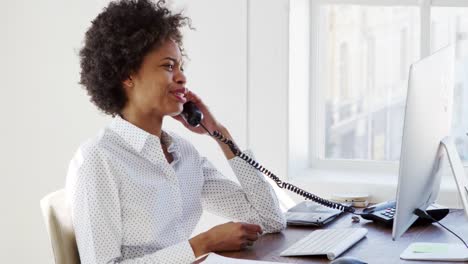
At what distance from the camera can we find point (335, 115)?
357cm

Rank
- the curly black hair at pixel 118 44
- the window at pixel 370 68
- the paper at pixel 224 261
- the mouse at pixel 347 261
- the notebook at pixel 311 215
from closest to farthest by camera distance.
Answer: the mouse at pixel 347 261 → the paper at pixel 224 261 → the curly black hair at pixel 118 44 → the notebook at pixel 311 215 → the window at pixel 370 68

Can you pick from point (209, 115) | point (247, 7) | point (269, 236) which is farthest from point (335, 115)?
point (269, 236)

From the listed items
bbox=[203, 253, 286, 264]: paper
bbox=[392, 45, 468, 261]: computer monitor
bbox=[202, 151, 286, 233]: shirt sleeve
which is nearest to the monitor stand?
bbox=[392, 45, 468, 261]: computer monitor

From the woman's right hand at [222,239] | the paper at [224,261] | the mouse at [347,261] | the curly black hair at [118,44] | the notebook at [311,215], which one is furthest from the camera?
the notebook at [311,215]

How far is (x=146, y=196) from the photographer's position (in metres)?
2.20

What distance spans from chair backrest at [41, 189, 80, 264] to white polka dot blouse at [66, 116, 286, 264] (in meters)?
0.03

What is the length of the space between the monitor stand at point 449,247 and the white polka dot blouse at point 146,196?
1.48 feet

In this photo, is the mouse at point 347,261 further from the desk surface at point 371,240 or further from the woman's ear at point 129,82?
the woman's ear at point 129,82

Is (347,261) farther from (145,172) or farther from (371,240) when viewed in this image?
(145,172)

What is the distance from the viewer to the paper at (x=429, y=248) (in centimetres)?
207

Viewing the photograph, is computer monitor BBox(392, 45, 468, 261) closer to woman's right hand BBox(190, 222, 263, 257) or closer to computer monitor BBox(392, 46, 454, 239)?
computer monitor BBox(392, 46, 454, 239)

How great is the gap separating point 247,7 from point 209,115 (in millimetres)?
817

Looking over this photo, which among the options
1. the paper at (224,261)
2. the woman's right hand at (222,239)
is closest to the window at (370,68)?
the woman's right hand at (222,239)

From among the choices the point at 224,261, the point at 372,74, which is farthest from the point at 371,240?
the point at 372,74
